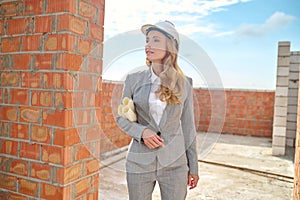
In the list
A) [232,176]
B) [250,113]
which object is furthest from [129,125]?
[250,113]

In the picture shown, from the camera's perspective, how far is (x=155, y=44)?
1.23 metres

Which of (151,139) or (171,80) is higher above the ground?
(171,80)

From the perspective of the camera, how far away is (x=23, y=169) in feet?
4.92

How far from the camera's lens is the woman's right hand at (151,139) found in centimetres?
121

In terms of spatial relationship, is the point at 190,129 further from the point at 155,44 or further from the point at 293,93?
the point at 293,93

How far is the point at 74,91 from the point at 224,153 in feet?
14.5

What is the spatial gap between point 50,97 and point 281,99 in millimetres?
4845

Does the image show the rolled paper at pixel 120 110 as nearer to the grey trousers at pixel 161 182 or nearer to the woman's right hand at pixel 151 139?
the woman's right hand at pixel 151 139

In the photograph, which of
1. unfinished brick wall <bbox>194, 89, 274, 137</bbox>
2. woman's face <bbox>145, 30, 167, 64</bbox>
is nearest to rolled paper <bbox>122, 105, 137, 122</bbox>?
woman's face <bbox>145, 30, 167, 64</bbox>

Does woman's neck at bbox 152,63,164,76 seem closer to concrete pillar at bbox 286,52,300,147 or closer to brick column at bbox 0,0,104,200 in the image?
brick column at bbox 0,0,104,200

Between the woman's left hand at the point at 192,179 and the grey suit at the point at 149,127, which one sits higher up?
the grey suit at the point at 149,127

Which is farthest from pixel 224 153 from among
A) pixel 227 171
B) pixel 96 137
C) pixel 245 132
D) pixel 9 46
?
pixel 9 46

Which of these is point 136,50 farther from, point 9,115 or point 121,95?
point 9,115

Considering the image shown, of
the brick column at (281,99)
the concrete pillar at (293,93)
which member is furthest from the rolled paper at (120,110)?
the concrete pillar at (293,93)
